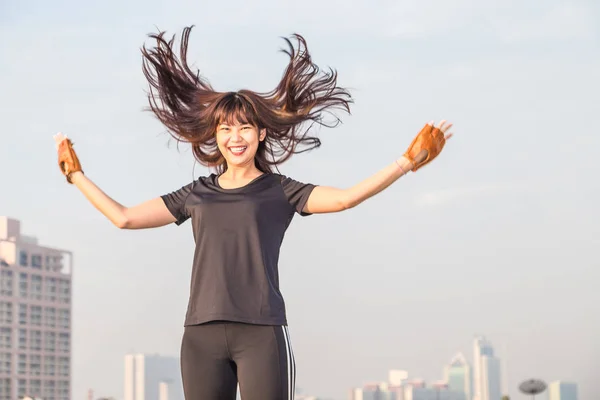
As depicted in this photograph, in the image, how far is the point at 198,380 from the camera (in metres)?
3.77

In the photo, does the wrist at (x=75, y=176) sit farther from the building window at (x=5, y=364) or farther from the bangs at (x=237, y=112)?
the building window at (x=5, y=364)

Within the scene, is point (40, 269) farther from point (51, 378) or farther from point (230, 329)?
point (230, 329)

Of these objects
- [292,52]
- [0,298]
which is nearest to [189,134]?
[292,52]

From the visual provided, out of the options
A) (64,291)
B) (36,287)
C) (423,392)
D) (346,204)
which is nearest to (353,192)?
(346,204)

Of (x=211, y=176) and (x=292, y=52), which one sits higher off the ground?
(x=292, y=52)

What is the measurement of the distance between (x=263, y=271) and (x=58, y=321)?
106m

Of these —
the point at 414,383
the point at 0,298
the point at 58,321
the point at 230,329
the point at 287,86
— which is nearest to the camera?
the point at 230,329

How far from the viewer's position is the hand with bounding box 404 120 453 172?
3.80m

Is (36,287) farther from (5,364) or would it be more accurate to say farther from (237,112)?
(237,112)

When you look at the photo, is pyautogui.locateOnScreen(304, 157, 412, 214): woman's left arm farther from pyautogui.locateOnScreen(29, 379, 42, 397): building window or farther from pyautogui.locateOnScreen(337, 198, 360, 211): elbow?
pyautogui.locateOnScreen(29, 379, 42, 397): building window

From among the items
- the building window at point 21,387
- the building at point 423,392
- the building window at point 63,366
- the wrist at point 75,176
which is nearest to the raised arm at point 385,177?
the wrist at point 75,176

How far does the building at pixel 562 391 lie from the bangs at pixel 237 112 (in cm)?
8431

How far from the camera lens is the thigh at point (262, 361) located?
3.70m

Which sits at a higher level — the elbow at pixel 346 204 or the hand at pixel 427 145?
the hand at pixel 427 145
